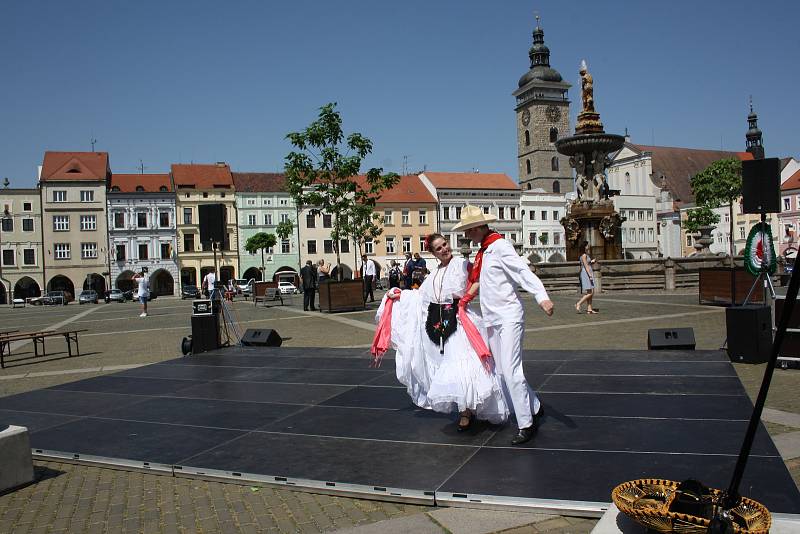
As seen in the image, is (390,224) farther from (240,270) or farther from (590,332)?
(590,332)

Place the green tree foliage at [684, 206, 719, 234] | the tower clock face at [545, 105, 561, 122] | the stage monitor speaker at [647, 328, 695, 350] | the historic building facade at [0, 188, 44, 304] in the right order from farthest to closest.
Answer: the tower clock face at [545, 105, 561, 122], the historic building facade at [0, 188, 44, 304], the green tree foliage at [684, 206, 719, 234], the stage monitor speaker at [647, 328, 695, 350]

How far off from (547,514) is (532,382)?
4010 millimetres

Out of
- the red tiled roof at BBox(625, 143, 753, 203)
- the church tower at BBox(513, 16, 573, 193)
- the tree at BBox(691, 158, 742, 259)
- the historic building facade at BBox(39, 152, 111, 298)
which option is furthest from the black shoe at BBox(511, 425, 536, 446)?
the church tower at BBox(513, 16, 573, 193)

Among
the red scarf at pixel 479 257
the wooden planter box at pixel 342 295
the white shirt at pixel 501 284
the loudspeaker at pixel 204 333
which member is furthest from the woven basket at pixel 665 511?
the wooden planter box at pixel 342 295

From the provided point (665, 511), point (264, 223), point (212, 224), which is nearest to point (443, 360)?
point (665, 511)

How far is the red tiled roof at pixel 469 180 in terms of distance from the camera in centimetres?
7956

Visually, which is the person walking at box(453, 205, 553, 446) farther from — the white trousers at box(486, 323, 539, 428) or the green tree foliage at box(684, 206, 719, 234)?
the green tree foliage at box(684, 206, 719, 234)

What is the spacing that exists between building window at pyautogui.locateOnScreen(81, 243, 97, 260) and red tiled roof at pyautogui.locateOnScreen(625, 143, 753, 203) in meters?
70.7

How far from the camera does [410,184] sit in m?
80.0

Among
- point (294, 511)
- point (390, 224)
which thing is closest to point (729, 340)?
point (294, 511)

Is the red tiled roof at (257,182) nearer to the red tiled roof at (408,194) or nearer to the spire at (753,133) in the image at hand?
the red tiled roof at (408,194)

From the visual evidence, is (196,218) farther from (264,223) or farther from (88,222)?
(88,222)

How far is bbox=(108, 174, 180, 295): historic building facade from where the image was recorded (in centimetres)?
7031

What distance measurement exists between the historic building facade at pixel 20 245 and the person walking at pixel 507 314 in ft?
237
